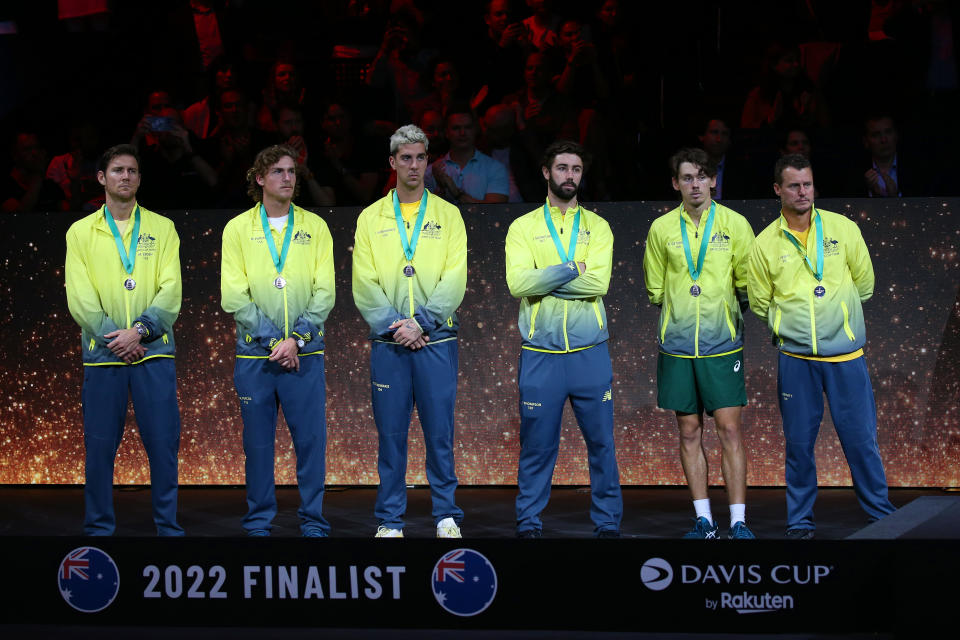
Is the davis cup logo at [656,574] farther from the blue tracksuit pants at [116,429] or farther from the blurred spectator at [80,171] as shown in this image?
the blurred spectator at [80,171]

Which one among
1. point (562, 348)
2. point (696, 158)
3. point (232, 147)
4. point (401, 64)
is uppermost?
point (401, 64)

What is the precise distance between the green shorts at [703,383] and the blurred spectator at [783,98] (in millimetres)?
1953

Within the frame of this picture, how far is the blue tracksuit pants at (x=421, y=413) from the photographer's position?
14.4 ft

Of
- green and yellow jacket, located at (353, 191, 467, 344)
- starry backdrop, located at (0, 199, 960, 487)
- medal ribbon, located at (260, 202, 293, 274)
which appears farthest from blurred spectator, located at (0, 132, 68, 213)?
green and yellow jacket, located at (353, 191, 467, 344)

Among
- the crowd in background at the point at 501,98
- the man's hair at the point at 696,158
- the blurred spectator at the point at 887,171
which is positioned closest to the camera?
the man's hair at the point at 696,158

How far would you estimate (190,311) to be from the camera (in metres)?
6.09

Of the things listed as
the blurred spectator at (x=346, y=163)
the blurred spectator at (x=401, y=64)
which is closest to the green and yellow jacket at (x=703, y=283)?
the blurred spectator at (x=346, y=163)

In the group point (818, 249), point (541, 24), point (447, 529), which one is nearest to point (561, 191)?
point (818, 249)

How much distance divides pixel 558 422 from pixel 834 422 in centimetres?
106

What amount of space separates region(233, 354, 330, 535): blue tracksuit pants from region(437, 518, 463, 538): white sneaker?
477 millimetres

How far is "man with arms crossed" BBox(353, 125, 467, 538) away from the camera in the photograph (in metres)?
4.40

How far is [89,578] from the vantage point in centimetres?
371

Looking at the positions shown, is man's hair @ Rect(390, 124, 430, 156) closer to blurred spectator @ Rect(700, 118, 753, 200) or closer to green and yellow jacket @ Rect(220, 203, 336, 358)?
green and yellow jacket @ Rect(220, 203, 336, 358)

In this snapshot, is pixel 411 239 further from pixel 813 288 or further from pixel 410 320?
pixel 813 288
